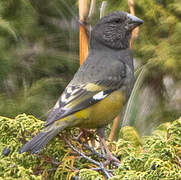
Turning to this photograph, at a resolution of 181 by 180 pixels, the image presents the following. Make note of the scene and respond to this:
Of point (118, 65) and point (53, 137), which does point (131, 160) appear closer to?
point (53, 137)

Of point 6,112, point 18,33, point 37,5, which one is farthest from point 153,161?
point 37,5

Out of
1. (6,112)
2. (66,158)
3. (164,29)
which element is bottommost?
(6,112)

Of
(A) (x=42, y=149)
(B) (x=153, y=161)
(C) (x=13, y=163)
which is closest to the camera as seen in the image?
(B) (x=153, y=161)

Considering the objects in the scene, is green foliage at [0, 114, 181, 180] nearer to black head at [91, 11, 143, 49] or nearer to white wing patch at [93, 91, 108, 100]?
white wing patch at [93, 91, 108, 100]

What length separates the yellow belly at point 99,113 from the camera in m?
2.48

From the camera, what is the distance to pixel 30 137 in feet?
7.15

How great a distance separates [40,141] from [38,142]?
4 centimetres

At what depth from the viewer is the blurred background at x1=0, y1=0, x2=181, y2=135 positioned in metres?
3.05

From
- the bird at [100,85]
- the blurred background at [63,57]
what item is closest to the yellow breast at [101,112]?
the bird at [100,85]

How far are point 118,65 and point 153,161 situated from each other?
4.10 ft

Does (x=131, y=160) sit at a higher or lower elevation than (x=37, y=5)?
lower

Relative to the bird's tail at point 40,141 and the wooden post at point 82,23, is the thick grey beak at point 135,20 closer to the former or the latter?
the wooden post at point 82,23

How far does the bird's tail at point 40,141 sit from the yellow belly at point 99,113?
0.19 metres

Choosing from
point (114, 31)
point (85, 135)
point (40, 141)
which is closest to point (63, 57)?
point (114, 31)
